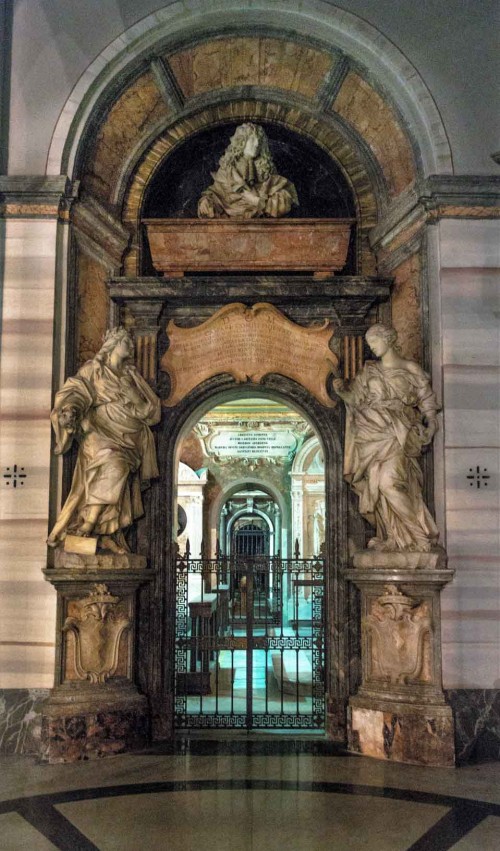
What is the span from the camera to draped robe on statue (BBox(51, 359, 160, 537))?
269 inches

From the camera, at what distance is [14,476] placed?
6906mm

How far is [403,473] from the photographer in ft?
22.6

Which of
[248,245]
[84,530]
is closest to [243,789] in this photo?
[84,530]

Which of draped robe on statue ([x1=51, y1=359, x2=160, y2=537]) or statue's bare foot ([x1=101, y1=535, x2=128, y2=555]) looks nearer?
draped robe on statue ([x1=51, y1=359, x2=160, y2=537])

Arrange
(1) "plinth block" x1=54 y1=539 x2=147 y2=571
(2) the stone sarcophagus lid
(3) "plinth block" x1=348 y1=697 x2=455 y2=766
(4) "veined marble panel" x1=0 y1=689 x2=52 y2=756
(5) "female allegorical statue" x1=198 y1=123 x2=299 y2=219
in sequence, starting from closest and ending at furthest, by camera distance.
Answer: (3) "plinth block" x1=348 y1=697 x2=455 y2=766 → (4) "veined marble panel" x1=0 y1=689 x2=52 y2=756 → (1) "plinth block" x1=54 y1=539 x2=147 y2=571 → (2) the stone sarcophagus lid → (5) "female allegorical statue" x1=198 y1=123 x2=299 y2=219

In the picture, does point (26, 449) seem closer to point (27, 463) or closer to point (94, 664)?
point (27, 463)

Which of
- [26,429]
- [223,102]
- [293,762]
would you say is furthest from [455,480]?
[223,102]

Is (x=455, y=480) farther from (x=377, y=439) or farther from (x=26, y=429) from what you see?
(x=26, y=429)

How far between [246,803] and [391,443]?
3.04m

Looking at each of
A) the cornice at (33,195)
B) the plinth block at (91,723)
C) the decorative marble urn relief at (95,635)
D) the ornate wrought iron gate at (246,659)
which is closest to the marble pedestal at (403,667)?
the ornate wrought iron gate at (246,659)

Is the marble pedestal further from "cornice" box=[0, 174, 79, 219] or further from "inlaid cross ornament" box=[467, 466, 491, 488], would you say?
"cornice" box=[0, 174, 79, 219]

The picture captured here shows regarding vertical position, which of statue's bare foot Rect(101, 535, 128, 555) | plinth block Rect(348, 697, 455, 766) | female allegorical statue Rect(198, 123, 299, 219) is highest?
female allegorical statue Rect(198, 123, 299, 219)

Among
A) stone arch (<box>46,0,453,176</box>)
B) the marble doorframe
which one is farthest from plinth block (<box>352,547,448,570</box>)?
stone arch (<box>46,0,453,176</box>)

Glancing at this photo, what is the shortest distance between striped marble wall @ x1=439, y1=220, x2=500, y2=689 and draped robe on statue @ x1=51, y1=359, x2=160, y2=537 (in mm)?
2675
